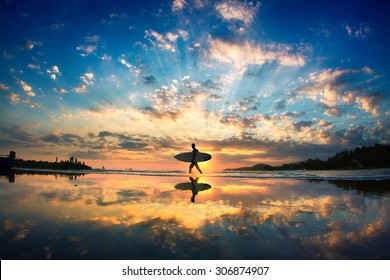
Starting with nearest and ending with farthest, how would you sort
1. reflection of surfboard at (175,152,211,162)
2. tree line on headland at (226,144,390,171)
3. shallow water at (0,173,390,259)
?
shallow water at (0,173,390,259), reflection of surfboard at (175,152,211,162), tree line on headland at (226,144,390,171)

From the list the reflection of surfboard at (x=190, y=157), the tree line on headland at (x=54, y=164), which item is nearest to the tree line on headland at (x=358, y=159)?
the reflection of surfboard at (x=190, y=157)

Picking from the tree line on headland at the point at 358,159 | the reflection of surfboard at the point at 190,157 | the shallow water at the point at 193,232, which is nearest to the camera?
the shallow water at the point at 193,232

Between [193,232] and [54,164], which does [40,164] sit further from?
[193,232]

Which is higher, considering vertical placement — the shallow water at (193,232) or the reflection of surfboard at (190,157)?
the reflection of surfboard at (190,157)

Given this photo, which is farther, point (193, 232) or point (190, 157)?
point (190, 157)

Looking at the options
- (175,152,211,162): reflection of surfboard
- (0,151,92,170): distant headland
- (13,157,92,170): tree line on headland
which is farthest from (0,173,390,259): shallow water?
(13,157,92,170): tree line on headland

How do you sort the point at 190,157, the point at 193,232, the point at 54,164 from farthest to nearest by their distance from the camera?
the point at 54,164 → the point at 190,157 → the point at 193,232

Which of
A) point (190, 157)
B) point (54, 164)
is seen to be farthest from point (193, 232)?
point (54, 164)

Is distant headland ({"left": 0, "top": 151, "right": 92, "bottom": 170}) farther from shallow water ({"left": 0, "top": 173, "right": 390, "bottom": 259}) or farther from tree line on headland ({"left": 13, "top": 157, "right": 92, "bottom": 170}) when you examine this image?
shallow water ({"left": 0, "top": 173, "right": 390, "bottom": 259})

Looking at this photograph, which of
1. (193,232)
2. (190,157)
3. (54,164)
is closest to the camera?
(193,232)

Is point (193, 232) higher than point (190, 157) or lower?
lower

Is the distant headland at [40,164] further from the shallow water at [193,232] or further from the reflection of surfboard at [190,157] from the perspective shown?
the shallow water at [193,232]

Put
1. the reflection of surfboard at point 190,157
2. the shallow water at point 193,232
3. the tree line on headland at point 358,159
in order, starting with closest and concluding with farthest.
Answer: the shallow water at point 193,232 → the reflection of surfboard at point 190,157 → the tree line on headland at point 358,159
